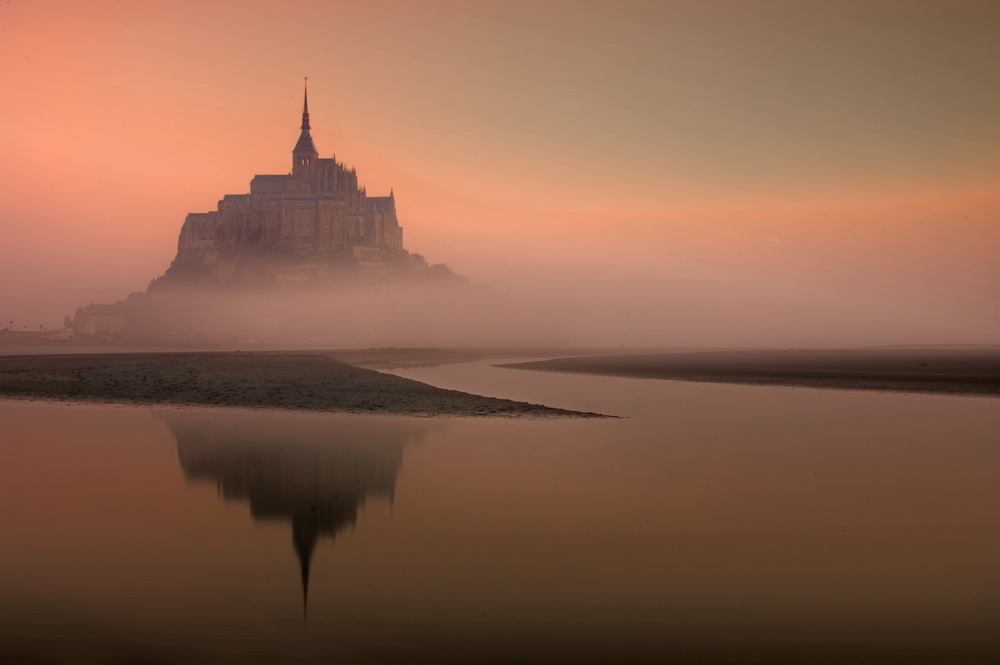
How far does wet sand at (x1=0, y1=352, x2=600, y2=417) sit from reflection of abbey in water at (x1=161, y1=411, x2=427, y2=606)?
3693mm

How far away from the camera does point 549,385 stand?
3684cm

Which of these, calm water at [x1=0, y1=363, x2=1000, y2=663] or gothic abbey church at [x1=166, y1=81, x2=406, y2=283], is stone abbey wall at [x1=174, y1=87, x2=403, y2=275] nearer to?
gothic abbey church at [x1=166, y1=81, x2=406, y2=283]

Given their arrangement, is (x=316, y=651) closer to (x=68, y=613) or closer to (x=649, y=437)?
(x=68, y=613)

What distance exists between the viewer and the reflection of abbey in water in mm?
10656

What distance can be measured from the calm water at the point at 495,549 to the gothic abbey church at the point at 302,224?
16141 cm

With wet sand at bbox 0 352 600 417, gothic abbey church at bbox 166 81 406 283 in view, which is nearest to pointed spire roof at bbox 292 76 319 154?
gothic abbey church at bbox 166 81 406 283

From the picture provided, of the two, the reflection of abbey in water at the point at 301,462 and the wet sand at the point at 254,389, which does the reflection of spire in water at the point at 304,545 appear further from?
the wet sand at the point at 254,389

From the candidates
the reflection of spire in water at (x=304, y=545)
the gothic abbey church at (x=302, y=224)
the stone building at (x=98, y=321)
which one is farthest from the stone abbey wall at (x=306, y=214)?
the reflection of spire in water at (x=304, y=545)

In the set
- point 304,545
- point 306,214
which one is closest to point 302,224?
point 306,214

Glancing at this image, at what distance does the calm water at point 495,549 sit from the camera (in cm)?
635

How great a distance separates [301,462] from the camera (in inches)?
567

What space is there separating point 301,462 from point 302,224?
167m

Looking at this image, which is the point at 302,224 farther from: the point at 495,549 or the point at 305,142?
the point at 495,549

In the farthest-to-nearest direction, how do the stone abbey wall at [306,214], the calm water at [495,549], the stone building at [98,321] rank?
the stone building at [98,321], the stone abbey wall at [306,214], the calm water at [495,549]
